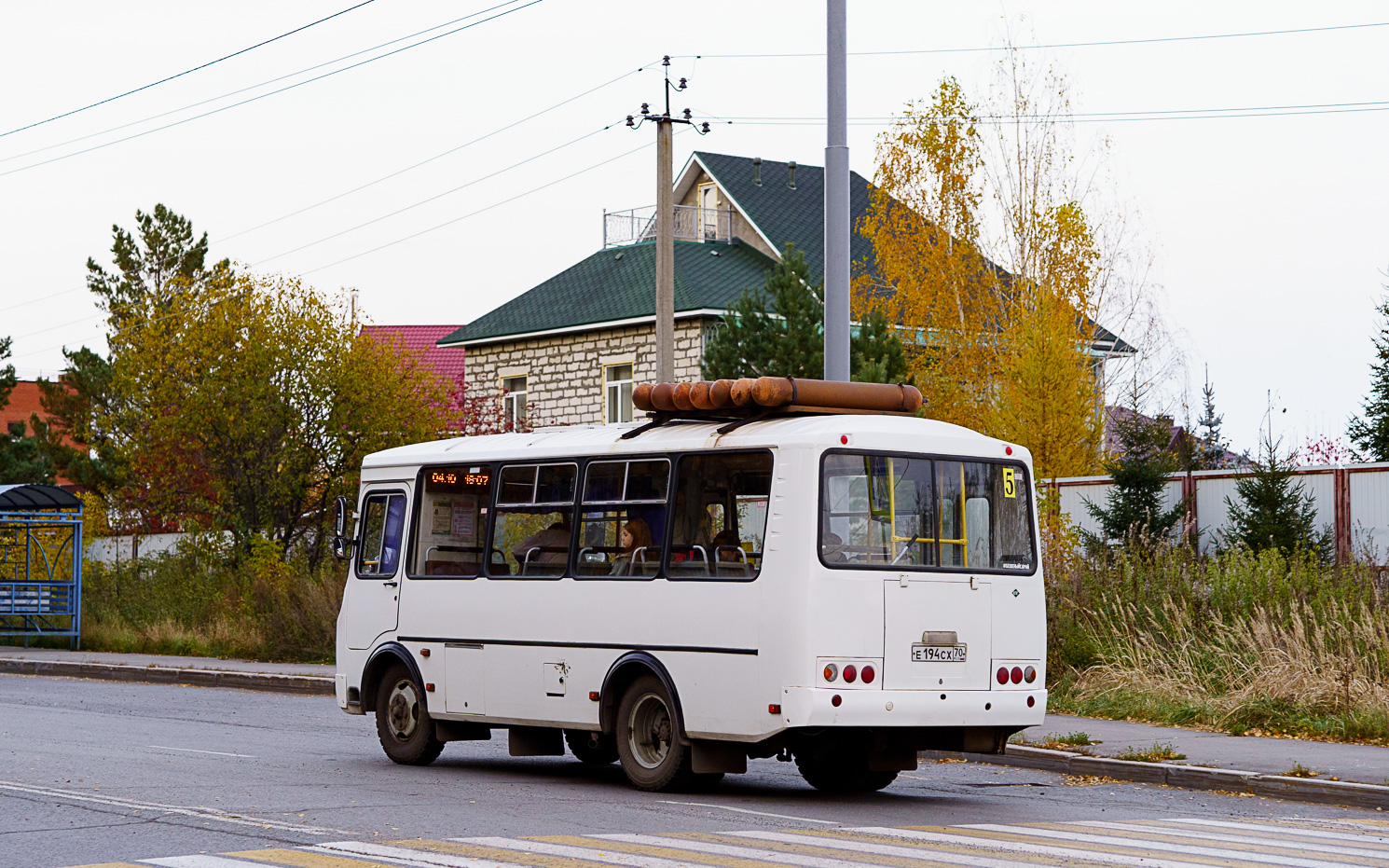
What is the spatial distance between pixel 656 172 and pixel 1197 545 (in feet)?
31.2

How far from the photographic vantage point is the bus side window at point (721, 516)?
12.2m

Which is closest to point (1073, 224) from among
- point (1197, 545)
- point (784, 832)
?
point (1197, 545)

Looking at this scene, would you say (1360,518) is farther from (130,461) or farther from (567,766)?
(130,461)

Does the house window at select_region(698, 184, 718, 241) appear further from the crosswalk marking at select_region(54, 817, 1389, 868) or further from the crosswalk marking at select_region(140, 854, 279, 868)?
the crosswalk marking at select_region(140, 854, 279, 868)

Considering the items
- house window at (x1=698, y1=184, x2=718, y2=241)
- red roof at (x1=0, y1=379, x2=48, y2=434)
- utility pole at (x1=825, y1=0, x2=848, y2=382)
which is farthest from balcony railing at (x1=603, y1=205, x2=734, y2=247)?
red roof at (x1=0, y1=379, x2=48, y2=434)

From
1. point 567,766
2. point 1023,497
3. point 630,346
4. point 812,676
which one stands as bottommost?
point 567,766

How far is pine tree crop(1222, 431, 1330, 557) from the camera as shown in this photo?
22969 mm

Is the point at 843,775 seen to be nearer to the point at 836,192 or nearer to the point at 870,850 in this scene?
the point at 870,850

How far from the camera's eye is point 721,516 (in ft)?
41.1

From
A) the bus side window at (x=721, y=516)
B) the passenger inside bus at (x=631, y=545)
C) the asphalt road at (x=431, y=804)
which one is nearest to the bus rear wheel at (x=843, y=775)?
the asphalt road at (x=431, y=804)

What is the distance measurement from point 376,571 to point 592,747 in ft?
8.59

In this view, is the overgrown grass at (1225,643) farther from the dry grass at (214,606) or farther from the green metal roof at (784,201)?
the green metal roof at (784,201)

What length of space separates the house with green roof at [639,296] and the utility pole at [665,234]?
45.4 ft

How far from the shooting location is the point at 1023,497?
12953 millimetres
